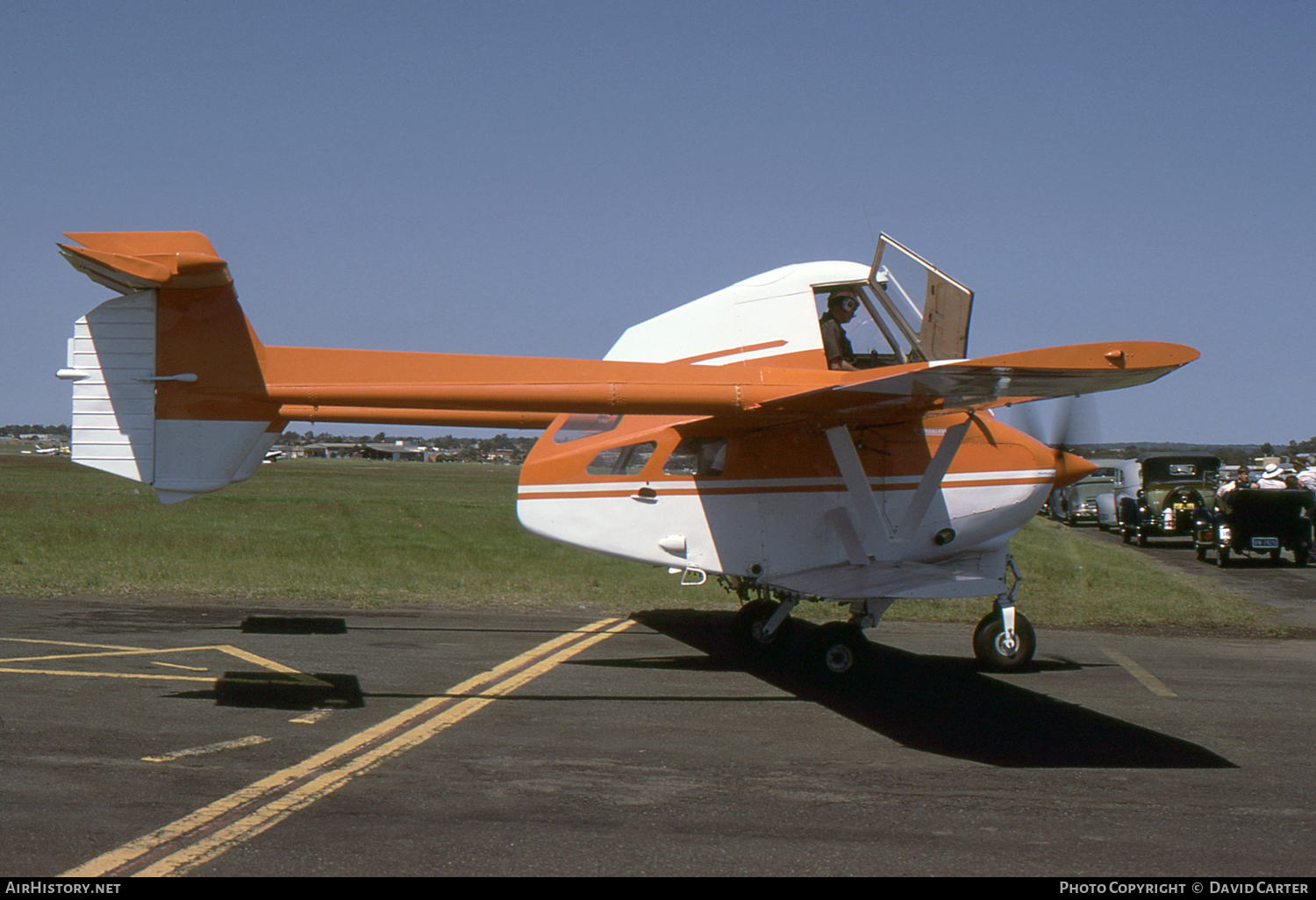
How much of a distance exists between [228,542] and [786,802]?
20.2m

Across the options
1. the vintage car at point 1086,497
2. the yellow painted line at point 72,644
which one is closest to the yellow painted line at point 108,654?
the yellow painted line at point 72,644

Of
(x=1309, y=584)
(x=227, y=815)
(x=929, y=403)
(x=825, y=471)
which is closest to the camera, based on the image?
(x=227, y=815)

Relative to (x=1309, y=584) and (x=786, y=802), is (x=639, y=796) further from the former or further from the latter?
(x=1309, y=584)

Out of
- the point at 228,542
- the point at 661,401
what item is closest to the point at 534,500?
the point at 661,401

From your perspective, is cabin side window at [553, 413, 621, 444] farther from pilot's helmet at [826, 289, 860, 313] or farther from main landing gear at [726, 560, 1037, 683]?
pilot's helmet at [826, 289, 860, 313]

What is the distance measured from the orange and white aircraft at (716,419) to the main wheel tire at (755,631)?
0.10 ft

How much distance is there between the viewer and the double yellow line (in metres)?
4.49

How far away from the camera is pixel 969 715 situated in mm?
8062

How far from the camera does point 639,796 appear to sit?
5695 mm

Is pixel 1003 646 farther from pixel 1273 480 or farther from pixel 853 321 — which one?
pixel 1273 480

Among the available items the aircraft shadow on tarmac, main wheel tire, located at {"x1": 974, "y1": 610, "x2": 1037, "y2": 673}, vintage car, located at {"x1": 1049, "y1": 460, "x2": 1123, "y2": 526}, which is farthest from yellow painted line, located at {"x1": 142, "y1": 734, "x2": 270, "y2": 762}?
vintage car, located at {"x1": 1049, "y1": 460, "x2": 1123, "y2": 526}

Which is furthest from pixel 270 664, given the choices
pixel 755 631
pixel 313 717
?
pixel 755 631

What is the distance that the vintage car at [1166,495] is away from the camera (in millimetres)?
28281

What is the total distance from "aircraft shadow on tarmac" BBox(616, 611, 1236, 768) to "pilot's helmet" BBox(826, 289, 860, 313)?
143 inches
